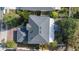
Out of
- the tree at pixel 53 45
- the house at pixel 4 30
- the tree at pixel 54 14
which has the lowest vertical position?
the tree at pixel 53 45

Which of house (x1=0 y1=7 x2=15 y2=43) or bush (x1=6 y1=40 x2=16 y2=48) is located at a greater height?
house (x1=0 y1=7 x2=15 y2=43)

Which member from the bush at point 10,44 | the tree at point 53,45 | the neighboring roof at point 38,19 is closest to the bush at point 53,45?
the tree at point 53,45

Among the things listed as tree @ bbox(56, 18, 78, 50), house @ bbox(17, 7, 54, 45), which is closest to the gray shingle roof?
house @ bbox(17, 7, 54, 45)

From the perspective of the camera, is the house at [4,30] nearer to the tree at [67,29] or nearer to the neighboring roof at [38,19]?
the neighboring roof at [38,19]

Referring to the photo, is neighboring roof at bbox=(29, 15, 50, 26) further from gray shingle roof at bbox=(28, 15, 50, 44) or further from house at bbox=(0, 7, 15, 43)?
house at bbox=(0, 7, 15, 43)
